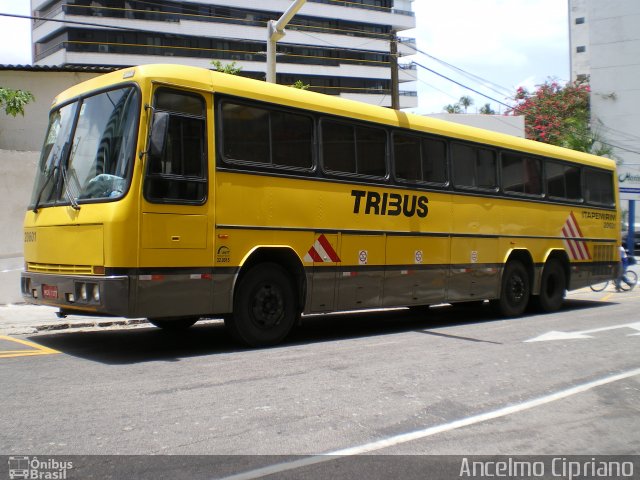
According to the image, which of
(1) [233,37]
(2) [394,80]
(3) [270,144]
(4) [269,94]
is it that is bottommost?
(3) [270,144]

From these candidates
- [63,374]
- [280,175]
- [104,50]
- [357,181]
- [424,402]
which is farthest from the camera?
[104,50]

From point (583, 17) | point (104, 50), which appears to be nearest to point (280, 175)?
point (104, 50)

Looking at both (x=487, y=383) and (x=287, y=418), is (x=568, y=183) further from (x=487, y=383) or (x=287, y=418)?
(x=287, y=418)

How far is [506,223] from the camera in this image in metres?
13.0

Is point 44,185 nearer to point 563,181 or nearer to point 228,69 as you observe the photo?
point 563,181

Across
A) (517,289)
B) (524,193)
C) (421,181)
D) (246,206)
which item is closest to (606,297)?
(517,289)

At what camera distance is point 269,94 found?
911 cm

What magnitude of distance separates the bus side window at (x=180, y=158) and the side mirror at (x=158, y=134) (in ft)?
0.19

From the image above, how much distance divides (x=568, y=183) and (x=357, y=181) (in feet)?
22.1

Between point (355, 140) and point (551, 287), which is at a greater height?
point (355, 140)

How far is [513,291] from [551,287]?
1592 mm

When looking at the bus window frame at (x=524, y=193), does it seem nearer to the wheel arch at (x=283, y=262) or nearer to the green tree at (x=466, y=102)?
the wheel arch at (x=283, y=262)

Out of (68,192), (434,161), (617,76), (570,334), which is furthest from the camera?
(617,76)

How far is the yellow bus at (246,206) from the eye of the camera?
7.77 metres
